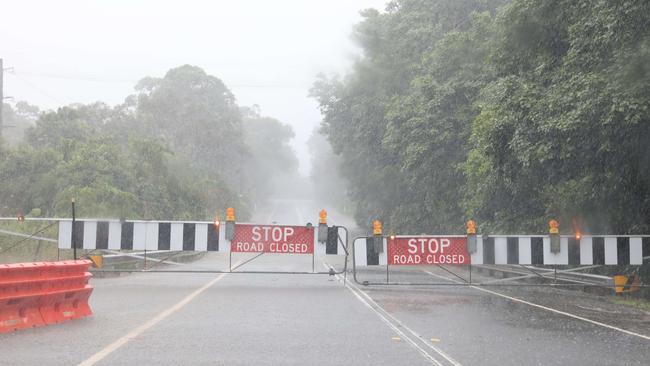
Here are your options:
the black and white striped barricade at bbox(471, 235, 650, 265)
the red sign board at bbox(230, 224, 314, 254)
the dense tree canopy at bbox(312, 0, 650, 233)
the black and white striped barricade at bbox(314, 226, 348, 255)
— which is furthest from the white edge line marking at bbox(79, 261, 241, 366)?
the dense tree canopy at bbox(312, 0, 650, 233)

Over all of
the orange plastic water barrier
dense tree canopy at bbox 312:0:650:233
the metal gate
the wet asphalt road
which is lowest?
the wet asphalt road

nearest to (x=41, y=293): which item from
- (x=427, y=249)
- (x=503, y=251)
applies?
(x=427, y=249)

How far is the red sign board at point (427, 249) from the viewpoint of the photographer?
15.2 metres

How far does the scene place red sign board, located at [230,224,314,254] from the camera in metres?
15.4

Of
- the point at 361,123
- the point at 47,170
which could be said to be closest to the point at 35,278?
the point at 47,170

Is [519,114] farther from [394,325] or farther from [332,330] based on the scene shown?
[332,330]

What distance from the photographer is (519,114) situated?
14914 millimetres

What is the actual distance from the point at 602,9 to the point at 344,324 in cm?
826

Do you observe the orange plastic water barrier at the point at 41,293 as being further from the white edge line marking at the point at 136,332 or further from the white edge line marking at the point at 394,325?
the white edge line marking at the point at 394,325

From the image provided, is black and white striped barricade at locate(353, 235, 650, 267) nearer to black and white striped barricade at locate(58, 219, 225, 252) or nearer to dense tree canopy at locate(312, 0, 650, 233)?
dense tree canopy at locate(312, 0, 650, 233)

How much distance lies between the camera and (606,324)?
1015cm

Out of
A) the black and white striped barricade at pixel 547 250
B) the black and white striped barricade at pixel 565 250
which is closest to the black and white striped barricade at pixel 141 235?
the black and white striped barricade at pixel 547 250

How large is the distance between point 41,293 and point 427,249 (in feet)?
29.0

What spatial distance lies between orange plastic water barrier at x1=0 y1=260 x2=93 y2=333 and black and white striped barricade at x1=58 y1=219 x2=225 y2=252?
5.00 m
